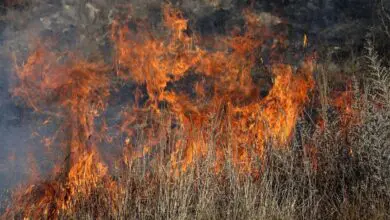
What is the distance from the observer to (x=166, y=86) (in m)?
7.36

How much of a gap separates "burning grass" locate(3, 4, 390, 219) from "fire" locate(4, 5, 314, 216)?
0.02 metres

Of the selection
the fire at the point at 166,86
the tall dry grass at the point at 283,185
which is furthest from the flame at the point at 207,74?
the tall dry grass at the point at 283,185

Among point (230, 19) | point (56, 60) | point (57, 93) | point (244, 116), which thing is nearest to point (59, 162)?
point (57, 93)

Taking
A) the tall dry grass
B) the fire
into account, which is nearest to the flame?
the fire

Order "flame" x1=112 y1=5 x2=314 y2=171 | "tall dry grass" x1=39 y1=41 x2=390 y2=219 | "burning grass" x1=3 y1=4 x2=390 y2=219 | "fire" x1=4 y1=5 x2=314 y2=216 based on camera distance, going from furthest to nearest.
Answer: "flame" x1=112 y1=5 x2=314 y2=171
"fire" x1=4 y1=5 x2=314 y2=216
"burning grass" x1=3 y1=4 x2=390 y2=219
"tall dry grass" x1=39 y1=41 x2=390 y2=219

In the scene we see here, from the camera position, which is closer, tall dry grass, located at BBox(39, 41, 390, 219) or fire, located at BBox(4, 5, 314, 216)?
tall dry grass, located at BBox(39, 41, 390, 219)

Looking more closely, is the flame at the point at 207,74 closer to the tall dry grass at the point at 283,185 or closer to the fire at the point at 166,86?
the fire at the point at 166,86

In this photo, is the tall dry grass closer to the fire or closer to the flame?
the fire

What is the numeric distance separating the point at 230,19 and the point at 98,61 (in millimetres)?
2258

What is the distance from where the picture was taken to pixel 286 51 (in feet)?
26.0

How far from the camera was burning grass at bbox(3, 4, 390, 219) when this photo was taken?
468cm

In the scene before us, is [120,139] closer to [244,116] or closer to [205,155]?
[244,116]

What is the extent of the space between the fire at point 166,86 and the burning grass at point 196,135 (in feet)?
0.06

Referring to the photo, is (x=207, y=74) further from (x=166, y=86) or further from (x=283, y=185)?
(x=283, y=185)
